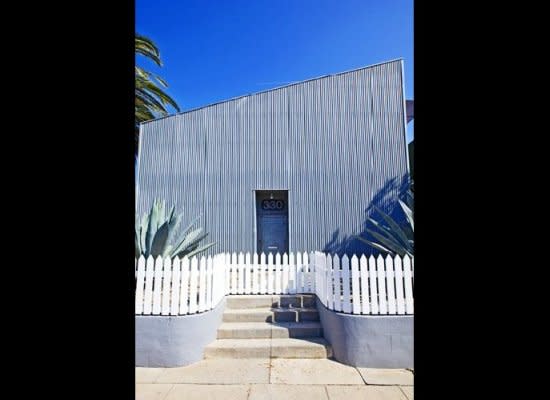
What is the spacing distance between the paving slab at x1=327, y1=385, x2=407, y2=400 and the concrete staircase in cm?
81

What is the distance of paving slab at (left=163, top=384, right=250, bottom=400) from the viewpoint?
3102mm

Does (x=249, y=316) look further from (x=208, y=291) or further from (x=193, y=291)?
(x=193, y=291)

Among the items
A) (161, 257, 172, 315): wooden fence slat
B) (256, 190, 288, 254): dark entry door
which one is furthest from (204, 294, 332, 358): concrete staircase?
(256, 190, 288, 254): dark entry door

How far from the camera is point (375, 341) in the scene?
388 centimetres

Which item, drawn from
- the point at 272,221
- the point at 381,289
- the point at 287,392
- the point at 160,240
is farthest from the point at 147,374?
the point at 272,221

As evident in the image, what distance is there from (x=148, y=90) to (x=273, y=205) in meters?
7.64
